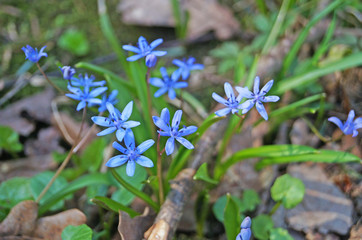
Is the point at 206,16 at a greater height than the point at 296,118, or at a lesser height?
greater

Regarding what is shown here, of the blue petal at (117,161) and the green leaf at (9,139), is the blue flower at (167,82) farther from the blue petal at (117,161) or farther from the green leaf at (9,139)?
the green leaf at (9,139)

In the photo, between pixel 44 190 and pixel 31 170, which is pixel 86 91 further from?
pixel 31 170

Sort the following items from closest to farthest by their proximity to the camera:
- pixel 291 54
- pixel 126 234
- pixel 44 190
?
pixel 126 234, pixel 44 190, pixel 291 54

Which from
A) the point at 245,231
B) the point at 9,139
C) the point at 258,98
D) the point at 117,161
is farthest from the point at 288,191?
the point at 9,139

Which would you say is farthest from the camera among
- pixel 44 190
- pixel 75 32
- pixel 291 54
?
pixel 75 32

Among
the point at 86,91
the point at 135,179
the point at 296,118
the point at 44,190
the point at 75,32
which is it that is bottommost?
the point at 296,118

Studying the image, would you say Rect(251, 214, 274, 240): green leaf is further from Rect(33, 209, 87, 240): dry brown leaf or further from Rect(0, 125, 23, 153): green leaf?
Rect(0, 125, 23, 153): green leaf

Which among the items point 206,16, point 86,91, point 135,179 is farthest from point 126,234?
point 206,16

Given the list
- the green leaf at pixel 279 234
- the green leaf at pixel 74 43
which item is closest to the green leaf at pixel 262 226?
the green leaf at pixel 279 234
